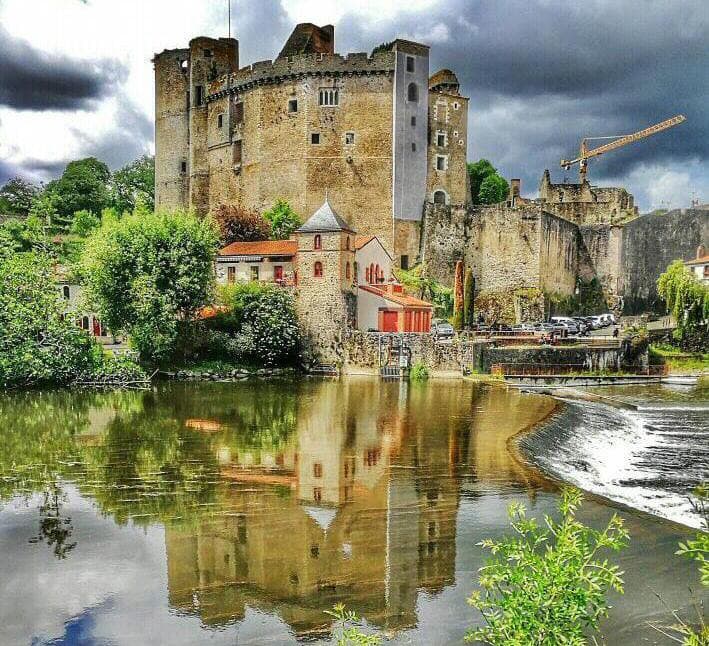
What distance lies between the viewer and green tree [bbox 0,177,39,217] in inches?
2911

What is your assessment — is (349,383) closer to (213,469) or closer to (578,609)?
(213,469)

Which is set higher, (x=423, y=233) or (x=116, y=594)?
(x=423, y=233)

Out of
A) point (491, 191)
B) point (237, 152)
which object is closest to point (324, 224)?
point (237, 152)

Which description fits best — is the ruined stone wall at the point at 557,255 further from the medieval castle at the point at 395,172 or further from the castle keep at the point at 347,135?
the castle keep at the point at 347,135

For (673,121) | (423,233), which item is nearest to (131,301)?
(423,233)

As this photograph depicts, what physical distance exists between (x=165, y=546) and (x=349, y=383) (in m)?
22.0

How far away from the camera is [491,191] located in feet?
224

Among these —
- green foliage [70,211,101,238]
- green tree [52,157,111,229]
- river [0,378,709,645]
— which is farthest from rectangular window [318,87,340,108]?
river [0,378,709,645]

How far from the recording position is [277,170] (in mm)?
52625

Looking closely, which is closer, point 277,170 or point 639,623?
point 639,623

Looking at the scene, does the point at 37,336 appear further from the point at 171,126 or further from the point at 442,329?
the point at 171,126

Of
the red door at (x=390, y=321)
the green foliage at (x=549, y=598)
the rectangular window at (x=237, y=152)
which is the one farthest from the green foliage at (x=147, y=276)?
the green foliage at (x=549, y=598)

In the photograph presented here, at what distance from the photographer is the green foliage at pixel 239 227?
157ft

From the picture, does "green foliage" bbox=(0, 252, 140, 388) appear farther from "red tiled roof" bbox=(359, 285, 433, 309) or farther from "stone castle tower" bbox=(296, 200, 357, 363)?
"red tiled roof" bbox=(359, 285, 433, 309)
